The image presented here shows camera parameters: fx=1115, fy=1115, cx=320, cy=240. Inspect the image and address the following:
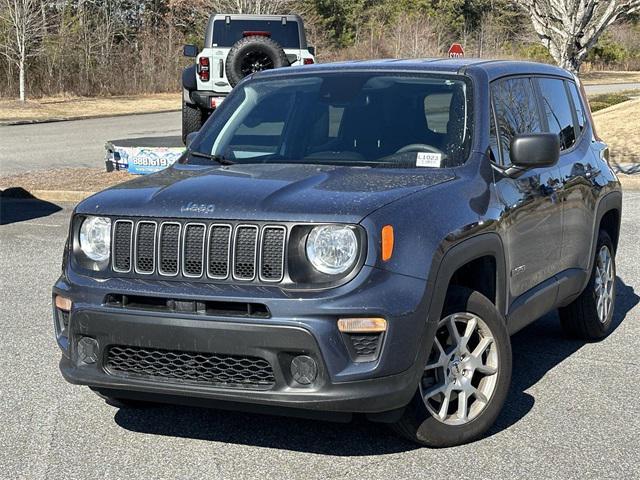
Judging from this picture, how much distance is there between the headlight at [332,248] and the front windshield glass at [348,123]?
1.07 metres

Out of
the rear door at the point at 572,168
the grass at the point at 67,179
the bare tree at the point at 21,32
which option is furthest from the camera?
the bare tree at the point at 21,32

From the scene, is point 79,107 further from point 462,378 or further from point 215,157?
point 462,378

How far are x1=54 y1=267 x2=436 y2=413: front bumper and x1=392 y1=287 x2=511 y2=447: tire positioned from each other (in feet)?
0.98

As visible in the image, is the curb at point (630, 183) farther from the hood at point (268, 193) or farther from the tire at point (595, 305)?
the hood at point (268, 193)

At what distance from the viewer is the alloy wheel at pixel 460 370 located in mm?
4973

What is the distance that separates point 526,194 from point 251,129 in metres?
1.53

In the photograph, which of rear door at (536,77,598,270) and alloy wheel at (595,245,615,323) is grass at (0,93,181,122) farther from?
rear door at (536,77,598,270)

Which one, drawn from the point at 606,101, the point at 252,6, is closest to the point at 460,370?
the point at 606,101

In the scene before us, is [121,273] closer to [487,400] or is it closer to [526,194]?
[487,400]

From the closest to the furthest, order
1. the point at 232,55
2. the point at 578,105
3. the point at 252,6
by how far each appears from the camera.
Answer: the point at 578,105, the point at 232,55, the point at 252,6

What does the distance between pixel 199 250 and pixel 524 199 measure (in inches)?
75.4

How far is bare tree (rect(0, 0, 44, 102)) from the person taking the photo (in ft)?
130

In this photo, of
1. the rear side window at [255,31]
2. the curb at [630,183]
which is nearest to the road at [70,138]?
the rear side window at [255,31]

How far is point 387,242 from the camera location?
4.54 m
